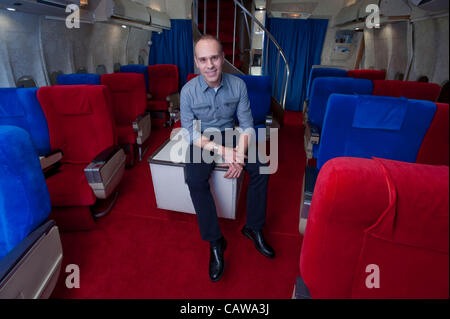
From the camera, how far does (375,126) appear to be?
1475 mm

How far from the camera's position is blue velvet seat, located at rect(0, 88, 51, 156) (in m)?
1.82

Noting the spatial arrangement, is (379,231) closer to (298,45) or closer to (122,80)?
(122,80)

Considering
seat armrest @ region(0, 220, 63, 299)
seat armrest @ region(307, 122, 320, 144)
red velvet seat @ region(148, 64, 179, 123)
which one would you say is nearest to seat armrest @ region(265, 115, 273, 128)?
seat armrest @ region(307, 122, 320, 144)

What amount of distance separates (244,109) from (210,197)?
2.43 ft

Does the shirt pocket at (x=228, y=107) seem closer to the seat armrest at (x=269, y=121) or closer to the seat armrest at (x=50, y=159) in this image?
the seat armrest at (x=269, y=121)

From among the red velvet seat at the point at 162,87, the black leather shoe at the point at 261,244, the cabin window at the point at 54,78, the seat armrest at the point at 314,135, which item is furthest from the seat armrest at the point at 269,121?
the cabin window at the point at 54,78

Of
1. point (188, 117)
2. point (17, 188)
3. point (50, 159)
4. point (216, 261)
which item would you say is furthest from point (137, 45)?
point (216, 261)

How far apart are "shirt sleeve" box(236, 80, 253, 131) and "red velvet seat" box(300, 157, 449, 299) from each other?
125 cm

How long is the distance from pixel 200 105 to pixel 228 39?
309cm

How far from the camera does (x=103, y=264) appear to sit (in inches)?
65.3

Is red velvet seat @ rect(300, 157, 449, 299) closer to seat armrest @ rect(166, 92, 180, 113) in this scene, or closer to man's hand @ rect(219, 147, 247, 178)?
man's hand @ rect(219, 147, 247, 178)

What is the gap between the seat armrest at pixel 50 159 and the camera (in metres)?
1.79
